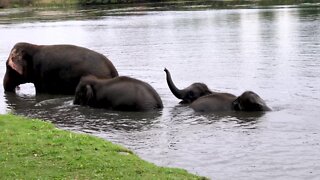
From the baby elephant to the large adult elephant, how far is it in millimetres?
1478

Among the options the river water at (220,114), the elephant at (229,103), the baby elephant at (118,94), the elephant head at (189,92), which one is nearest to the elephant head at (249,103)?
the elephant at (229,103)

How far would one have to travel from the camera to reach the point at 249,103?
53.6 ft

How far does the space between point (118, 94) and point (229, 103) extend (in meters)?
3.08

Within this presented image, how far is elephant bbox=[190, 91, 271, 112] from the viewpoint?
1639 centimetres

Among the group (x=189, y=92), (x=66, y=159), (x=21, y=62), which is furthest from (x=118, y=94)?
(x=66, y=159)

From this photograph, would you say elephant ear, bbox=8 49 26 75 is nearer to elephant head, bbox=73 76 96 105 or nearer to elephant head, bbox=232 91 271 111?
elephant head, bbox=73 76 96 105

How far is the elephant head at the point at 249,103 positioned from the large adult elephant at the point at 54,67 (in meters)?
4.87

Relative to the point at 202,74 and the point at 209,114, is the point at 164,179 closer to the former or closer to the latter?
the point at 209,114

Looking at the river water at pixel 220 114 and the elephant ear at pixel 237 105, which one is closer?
the river water at pixel 220 114

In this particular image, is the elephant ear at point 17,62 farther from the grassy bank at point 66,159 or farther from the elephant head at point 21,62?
the grassy bank at point 66,159

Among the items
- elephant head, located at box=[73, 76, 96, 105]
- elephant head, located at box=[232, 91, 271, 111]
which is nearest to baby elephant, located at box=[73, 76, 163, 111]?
elephant head, located at box=[73, 76, 96, 105]

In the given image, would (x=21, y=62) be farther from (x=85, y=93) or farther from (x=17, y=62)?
(x=85, y=93)

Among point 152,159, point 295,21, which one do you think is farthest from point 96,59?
point 295,21

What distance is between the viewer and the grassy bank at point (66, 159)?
1003 centimetres
